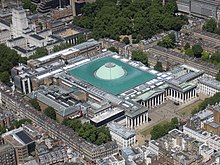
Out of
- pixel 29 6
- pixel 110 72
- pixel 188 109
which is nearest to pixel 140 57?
pixel 110 72

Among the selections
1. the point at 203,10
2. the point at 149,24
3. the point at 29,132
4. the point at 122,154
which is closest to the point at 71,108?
the point at 29,132

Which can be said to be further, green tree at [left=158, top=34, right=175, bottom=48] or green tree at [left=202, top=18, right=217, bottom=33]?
green tree at [left=202, top=18, right=217, bottom=33]

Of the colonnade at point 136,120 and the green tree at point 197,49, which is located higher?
the green tree at point 197,49

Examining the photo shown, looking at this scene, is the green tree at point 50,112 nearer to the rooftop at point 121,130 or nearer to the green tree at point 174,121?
the rooftop at point 121,130

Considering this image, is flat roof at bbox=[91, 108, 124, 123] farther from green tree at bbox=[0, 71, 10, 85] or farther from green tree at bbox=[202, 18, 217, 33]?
green tree at bbox=[202, 18, 217, 33]

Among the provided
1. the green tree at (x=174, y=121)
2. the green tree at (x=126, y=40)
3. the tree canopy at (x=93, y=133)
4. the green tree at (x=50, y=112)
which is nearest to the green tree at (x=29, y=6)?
the green tree at (x=126, y=40)

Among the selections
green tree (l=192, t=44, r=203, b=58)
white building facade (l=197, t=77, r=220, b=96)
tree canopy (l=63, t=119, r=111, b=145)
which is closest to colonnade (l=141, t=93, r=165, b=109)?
white building facade (l=197, t=77, r=220, b=96)
